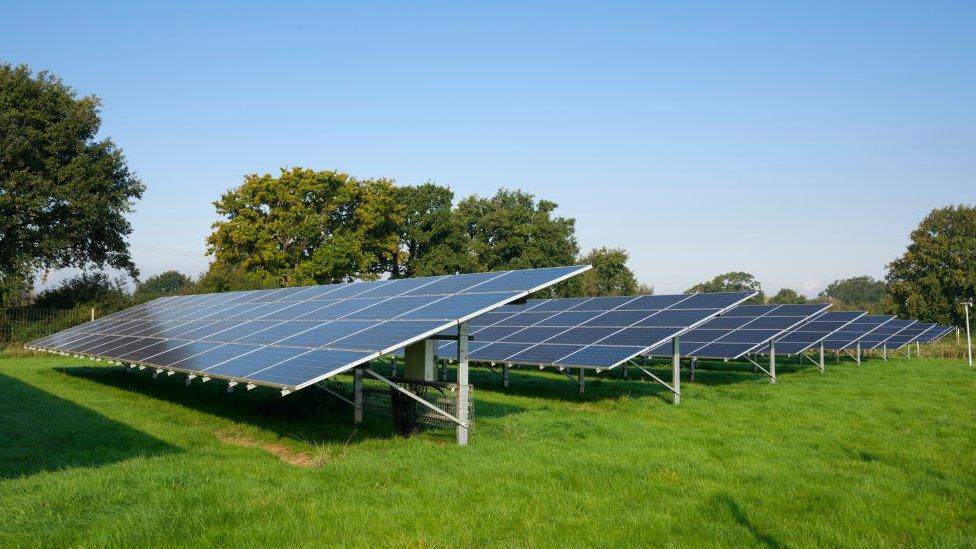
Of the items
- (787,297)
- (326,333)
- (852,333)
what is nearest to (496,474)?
(326,333)

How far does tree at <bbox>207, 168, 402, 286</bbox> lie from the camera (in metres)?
52.2

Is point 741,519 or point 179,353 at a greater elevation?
point 179,353

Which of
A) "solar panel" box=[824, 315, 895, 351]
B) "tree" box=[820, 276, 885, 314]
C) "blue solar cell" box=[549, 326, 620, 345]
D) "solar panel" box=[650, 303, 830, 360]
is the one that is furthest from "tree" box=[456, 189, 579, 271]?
"tree" box=[820, 276, 885, 314]

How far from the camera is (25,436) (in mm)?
13250

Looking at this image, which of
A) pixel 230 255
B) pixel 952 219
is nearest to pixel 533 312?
pixel 230 255

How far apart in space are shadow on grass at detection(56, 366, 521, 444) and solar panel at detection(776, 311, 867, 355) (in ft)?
55.4

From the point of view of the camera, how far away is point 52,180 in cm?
3903

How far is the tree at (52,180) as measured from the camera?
3738 cm

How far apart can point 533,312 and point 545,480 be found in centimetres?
1862

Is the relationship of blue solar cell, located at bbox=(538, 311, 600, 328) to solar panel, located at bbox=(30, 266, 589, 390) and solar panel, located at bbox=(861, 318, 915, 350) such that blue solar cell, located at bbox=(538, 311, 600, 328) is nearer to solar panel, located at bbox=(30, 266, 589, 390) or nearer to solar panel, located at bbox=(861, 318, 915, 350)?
solar panel, located at bbox=(30, 266, 589, 390)

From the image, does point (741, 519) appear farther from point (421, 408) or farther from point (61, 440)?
point (61, 440)

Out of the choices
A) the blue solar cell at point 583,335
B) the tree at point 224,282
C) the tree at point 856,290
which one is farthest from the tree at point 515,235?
the tree at point 856,290

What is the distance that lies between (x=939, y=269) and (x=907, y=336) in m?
28.7

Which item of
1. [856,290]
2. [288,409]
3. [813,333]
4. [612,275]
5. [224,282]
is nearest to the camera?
[288,409]
